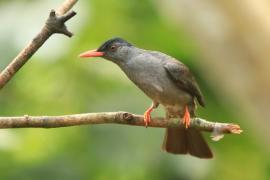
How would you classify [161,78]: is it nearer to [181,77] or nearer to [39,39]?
[181,77]

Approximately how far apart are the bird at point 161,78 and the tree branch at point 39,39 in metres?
0.97

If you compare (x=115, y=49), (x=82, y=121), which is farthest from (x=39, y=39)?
(x=115, y=49)

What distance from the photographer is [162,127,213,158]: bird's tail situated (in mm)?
4398

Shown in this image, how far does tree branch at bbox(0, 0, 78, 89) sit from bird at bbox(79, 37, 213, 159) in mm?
969

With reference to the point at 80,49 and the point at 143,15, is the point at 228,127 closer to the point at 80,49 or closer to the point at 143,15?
the point at 80,49

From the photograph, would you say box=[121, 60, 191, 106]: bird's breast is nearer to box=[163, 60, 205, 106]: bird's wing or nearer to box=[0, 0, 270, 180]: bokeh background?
box=[163, 60, 205, 106]: bird's wing

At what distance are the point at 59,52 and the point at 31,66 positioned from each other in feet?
1.93

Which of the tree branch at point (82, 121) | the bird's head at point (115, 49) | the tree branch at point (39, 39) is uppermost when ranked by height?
the tree branch at point (39, 39)

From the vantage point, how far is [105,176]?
5.34 m

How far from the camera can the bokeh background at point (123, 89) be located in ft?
16.3

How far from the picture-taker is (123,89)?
552 cm

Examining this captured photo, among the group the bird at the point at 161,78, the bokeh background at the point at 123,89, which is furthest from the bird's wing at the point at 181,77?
the bokeh background at the point at 123,89

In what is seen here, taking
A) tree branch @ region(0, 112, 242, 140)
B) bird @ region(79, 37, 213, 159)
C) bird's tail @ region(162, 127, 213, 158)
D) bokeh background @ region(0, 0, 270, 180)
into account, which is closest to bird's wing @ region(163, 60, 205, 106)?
bird @ region(79, 37, 213, 159)

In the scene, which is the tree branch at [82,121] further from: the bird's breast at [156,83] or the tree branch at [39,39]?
the bird's breast at [156,83]
